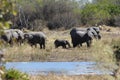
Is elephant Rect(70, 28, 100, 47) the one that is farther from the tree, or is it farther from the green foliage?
the tree

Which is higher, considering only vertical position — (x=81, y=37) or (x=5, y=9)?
(x=5, y=9)

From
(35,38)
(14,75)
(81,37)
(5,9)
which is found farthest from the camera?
(81,37)

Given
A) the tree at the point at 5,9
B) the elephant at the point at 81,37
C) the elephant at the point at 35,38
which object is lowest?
the elephant at the point at 81,37

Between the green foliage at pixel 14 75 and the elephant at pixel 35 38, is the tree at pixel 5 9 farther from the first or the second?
the elephant at pixel 35 38

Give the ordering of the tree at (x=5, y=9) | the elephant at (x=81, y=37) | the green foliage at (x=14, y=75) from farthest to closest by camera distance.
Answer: the elephant at (x=81, y=37) → the green foliage at (x=14, y=75) → the tree at (x=5, y=9)

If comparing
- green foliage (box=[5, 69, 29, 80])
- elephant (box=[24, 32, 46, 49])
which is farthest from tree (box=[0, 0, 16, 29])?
elephant (box=[24, 32, 46, 49])

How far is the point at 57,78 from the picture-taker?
12625 mm

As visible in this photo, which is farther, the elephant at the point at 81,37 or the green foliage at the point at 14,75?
the elephant at the point at 81,37

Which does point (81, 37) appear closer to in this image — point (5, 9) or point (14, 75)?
point (14, 75)

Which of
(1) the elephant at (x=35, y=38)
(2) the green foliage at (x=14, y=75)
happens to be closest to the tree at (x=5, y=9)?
(2) the green foliage at (x=14, y=75)

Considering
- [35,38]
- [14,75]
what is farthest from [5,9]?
[35,38]

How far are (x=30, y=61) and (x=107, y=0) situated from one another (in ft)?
171

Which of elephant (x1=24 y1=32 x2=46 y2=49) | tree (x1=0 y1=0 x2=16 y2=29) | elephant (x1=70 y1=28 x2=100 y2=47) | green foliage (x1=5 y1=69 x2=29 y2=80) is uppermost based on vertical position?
tree (x1=0 y1=0 x2=16 y2=29)

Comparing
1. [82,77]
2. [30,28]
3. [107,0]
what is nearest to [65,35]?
[30,28]
